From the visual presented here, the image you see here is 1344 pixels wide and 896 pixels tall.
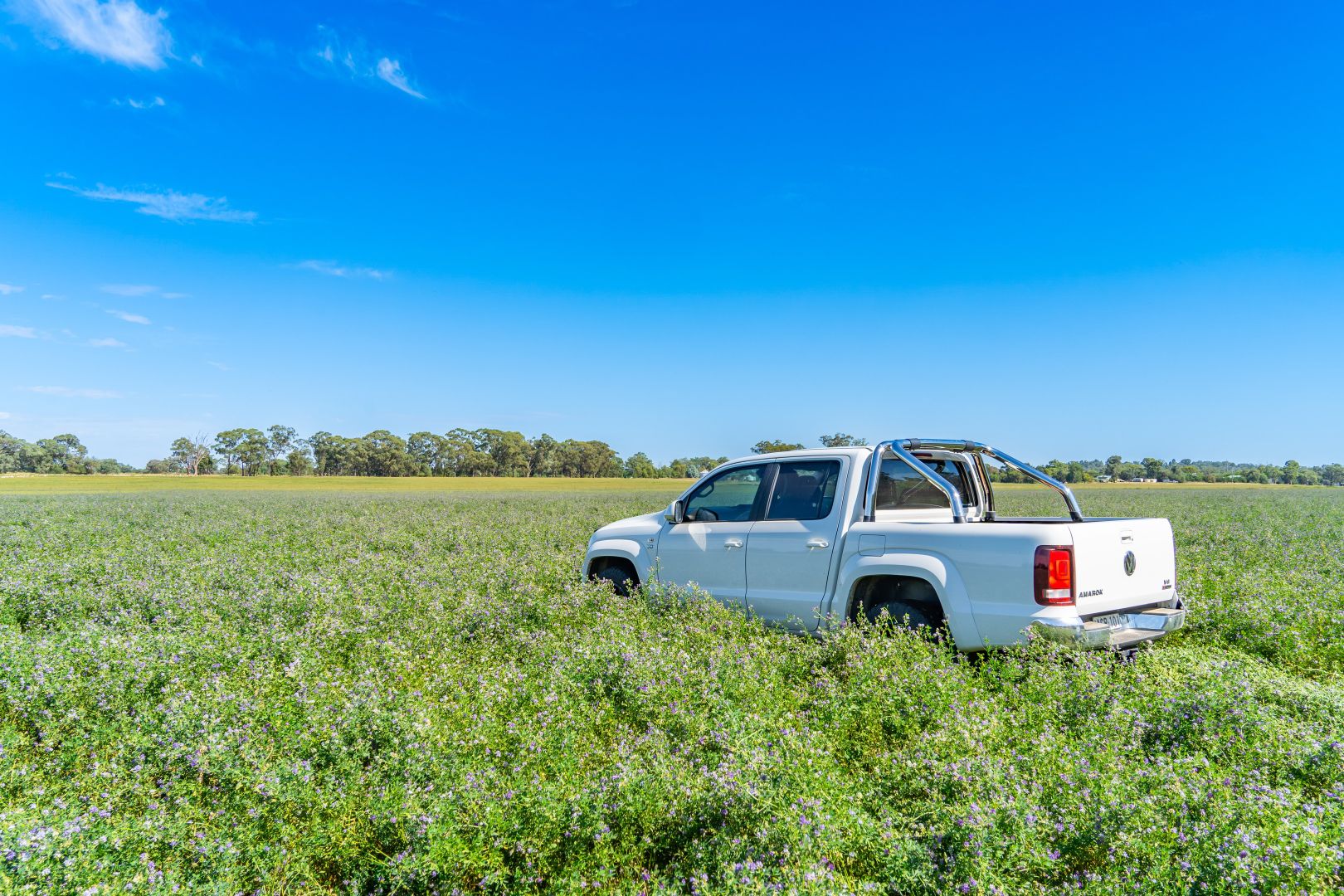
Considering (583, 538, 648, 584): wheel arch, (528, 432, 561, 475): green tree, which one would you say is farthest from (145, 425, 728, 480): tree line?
(583, 538, 648, 584): wheel arch

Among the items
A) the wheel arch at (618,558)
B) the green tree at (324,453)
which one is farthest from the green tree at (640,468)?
the wheel arch at (618,558)

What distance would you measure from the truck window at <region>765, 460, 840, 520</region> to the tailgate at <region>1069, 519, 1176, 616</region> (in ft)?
7.29

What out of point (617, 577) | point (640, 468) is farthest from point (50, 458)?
point (617, 577)

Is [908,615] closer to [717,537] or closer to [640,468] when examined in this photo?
[717,537]

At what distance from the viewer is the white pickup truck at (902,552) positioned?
5.54 m

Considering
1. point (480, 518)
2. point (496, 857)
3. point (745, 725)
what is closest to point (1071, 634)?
point (745, 725)

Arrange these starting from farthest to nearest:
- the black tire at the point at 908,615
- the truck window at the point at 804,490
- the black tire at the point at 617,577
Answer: the black tire at the point at 617,577 < the truck window at the point at 804,490 < the black tire at the point at 908,615

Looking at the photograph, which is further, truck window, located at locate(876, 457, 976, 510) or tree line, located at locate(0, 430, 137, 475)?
tree line, located at locate(0, 430, 137, 475)

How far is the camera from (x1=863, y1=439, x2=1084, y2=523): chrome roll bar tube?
21.2 feet

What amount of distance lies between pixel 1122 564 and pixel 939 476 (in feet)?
5.59

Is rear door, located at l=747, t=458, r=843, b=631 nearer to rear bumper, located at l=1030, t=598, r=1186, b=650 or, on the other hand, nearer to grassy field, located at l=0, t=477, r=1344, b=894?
grassy field, located at l=0, t=477, r=1344, b=894

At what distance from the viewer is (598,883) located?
3160mm

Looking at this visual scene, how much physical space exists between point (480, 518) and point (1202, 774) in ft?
74.1

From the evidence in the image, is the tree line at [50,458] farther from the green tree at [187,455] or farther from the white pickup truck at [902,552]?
the white pickup truck at [902,552]
